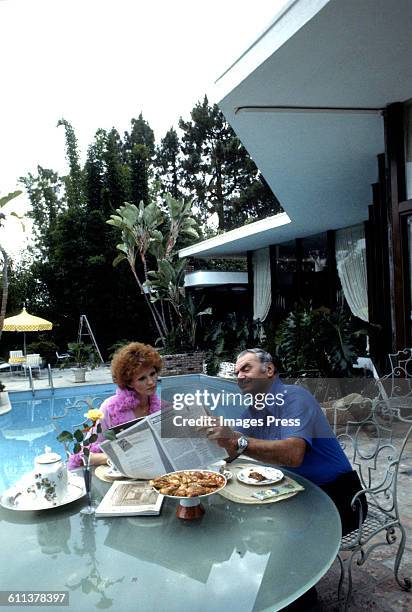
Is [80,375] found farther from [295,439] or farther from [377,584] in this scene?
[295,439]

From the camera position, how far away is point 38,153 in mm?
20641

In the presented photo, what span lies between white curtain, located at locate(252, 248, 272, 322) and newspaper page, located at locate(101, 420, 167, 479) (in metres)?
9.98

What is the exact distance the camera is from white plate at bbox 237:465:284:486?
1786 mm

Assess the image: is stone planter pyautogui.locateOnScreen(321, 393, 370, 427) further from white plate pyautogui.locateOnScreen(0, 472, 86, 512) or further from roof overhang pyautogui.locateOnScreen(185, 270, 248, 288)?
roof overhang pyautogui.locateOnScreen(185, 270, 248, 288)

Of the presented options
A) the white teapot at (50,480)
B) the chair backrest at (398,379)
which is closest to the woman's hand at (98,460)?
the white teapot at (50,480)

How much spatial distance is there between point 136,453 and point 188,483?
241mm

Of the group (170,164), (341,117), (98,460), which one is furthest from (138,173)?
(98,460)

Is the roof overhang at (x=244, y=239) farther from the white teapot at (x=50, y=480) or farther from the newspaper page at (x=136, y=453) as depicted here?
the white teapot at (x=50, y=480)

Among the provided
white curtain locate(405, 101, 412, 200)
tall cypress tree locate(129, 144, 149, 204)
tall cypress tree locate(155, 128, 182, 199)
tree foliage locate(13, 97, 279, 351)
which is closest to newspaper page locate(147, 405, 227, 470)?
white curtain locate(405, 101, 412, 200)

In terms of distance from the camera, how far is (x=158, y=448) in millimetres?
1783

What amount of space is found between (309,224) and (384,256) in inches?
135

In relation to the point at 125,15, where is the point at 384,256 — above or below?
below

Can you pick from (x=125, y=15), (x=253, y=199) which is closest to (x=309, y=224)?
(x=125, y=15)

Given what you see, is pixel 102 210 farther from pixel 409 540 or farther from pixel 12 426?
pixel 409 540
